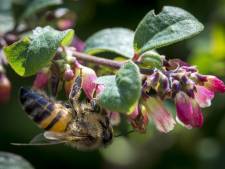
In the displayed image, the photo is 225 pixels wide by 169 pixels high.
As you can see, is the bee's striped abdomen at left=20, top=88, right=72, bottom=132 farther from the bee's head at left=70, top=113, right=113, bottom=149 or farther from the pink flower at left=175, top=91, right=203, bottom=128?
the pink flower at left=175, top=91, right=203, bottom=128

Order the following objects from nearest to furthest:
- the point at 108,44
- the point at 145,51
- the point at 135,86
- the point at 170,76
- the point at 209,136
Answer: the point at 135,86 → the point at 170,76 → the point at 145,51 → the point at 108,44 → the point at 209,136

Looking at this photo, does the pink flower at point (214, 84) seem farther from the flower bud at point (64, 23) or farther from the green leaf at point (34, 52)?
the flower bud at point (64, 23)

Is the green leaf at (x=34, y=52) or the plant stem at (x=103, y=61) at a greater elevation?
Result: the green leaf at (x=34, y=52)

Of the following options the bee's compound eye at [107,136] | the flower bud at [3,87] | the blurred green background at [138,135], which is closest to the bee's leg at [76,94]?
the bee's compound eye at [107,136]

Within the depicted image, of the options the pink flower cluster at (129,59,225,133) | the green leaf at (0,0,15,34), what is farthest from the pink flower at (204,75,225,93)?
the green leaf at (0,0,15,34)

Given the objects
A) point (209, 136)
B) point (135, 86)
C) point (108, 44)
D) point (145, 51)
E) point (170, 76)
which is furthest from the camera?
point (209, 136)

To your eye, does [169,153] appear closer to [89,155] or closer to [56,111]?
[89,155]

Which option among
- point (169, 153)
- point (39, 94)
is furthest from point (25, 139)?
point (39, 94)
